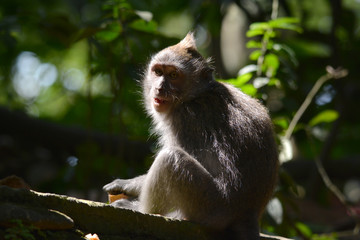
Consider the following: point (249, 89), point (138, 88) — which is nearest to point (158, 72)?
point (138, 88)

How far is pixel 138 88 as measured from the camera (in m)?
7.45

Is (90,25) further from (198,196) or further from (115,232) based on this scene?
(115,232)

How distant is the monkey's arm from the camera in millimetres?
5754

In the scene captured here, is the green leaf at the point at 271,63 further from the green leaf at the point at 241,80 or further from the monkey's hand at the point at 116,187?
the monkey's hand at the point at 116,187

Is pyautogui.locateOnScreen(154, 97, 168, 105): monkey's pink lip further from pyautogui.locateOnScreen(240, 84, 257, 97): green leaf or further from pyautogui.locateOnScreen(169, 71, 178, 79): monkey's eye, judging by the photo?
pyautogui.locateOnScreen(240, 84, 257, 97): green leaf

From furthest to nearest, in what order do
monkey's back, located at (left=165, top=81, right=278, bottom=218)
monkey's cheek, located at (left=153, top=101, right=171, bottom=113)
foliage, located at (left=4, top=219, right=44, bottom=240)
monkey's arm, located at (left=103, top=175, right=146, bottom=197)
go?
monkey's cheek, located at (left=153, top=101, right=171, bottom=113) < monkey's arm, located at (left=103, top=175, right=146, bottom=197) < monkey's back, located at (left=165, top=81, right=278, bottom=218) < foliage, located at (left=4, top=219, right=44, bottom=240)

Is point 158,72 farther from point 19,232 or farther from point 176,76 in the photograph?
point 19,232

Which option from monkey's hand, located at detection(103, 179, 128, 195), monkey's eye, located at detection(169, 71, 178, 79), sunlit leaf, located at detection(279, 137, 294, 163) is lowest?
sunlit leaf, located at detection(279, 137, 294, 163)

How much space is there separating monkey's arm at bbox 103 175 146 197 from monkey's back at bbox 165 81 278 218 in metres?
0.60

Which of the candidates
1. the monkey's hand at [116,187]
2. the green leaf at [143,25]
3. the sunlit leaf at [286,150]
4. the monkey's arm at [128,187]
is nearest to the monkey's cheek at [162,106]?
the monkey's arm at [128,187]

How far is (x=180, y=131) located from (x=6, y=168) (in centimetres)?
551

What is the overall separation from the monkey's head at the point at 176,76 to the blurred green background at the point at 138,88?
0.67 meters

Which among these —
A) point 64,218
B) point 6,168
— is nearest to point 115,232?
point 64,218

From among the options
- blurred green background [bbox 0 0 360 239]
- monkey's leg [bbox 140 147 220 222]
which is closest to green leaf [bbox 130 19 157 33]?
blurred green background [bbox 0 0 360 239]
